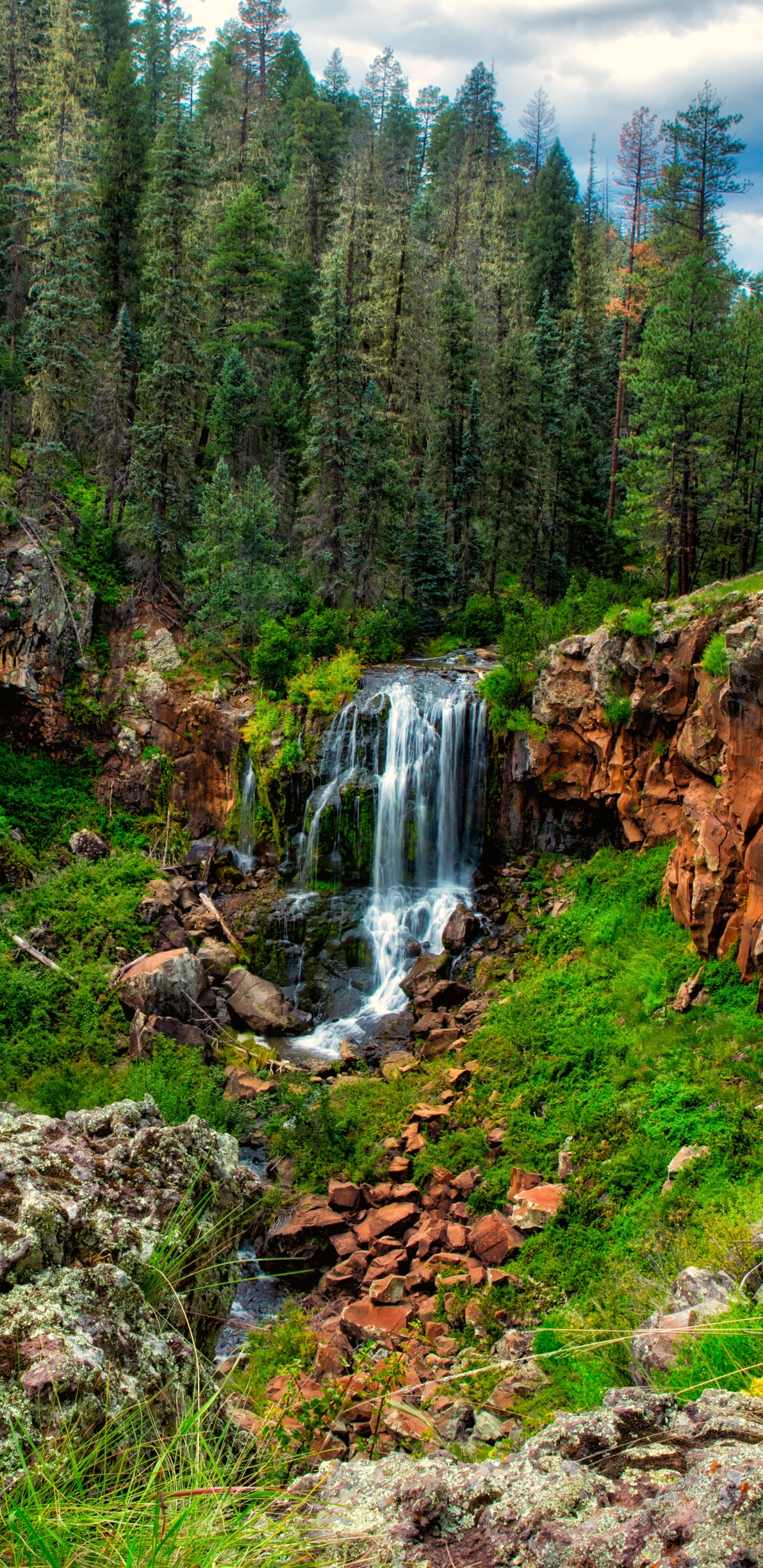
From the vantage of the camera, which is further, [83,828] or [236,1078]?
[83,828]

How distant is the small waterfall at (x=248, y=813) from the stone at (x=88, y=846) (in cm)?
309

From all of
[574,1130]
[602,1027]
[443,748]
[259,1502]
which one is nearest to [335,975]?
[443,748]

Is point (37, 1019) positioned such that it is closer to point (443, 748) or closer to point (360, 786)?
point (360, 786)

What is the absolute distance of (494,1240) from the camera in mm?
8398

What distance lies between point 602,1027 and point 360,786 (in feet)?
29.0

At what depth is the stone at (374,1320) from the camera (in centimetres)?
762

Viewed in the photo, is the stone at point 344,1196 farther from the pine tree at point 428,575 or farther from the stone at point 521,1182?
the pine tree at point 428,575

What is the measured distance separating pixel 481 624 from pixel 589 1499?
25.1 m

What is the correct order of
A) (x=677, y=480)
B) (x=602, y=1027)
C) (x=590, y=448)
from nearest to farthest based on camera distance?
(x=602, y=1027) → (x=677, y=480) → (x=590, y=448)

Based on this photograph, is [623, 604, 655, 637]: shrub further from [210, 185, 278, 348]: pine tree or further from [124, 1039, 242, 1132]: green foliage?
[210, 185, 278, 348]: pine tree

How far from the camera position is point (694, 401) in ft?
65.0

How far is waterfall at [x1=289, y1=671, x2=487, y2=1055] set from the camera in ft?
61.3

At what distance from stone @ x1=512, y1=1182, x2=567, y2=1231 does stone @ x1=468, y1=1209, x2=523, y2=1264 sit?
0.36ft

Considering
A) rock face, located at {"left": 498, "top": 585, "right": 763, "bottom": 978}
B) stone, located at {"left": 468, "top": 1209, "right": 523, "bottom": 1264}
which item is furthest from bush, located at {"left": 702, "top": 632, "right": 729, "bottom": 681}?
stone, located at {"left": 468, "top": 1209, "right": 523, "bottom": 1264}
